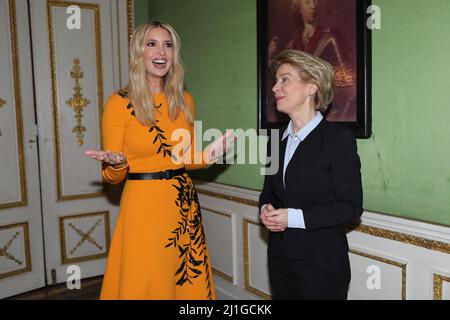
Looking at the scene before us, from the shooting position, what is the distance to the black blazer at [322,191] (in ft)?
5.70

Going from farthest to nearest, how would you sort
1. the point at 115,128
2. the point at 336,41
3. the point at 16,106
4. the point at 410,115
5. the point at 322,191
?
1. the point at 16,106
2. the point at 336,41
3. the point at 115,128
4. the point at 410,115
5. the point at 322,191

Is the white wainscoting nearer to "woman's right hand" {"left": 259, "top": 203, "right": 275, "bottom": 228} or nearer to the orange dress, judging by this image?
"woman's right hand" {"left": 259, "top": 203, "right": 275, "bottom": 228}

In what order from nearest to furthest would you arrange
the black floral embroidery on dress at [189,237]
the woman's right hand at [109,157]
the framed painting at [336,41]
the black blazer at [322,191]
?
the black blazer at [322,191] < the woman's right hand at [109,157] < the framed painting at [336,41] < the black floral embroidery on dress at [189,237]

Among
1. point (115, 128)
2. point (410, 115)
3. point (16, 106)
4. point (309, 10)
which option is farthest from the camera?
point (16, 106)

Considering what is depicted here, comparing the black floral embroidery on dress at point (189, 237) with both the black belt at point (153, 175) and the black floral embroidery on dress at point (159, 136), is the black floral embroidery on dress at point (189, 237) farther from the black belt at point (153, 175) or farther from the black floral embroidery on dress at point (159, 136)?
the black floral embroidery on dress at point (159, 136)

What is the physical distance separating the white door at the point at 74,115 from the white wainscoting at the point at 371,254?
1.40 meters

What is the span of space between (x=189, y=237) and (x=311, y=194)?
79cm

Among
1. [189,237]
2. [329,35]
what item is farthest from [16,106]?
[329,35]

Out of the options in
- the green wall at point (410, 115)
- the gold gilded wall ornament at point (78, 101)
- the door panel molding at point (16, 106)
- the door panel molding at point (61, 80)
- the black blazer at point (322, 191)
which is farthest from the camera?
the gold gilded wall ornament at point (78, 101)

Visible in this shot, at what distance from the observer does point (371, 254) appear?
2207 millimetres

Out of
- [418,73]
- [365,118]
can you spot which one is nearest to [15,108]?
[365,118]

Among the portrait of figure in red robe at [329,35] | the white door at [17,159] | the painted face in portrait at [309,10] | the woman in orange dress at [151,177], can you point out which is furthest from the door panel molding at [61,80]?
the painted face in portrait at [309,10]

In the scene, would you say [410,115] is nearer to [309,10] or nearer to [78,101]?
[309,10]
